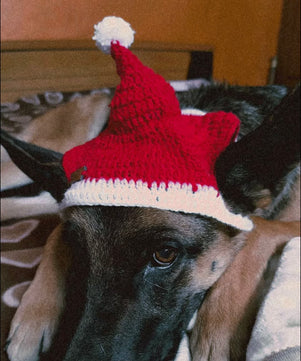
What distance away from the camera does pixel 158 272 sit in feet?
2.97

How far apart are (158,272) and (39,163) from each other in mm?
417

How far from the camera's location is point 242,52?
3.50ft

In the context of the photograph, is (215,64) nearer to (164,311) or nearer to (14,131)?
(164,311)

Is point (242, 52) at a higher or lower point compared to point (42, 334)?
higher

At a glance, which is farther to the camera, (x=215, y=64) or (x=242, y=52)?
(x=215, y=64)

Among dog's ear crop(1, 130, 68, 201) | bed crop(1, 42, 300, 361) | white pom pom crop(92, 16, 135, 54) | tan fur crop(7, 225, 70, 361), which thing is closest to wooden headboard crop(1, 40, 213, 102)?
bed crop(1, 42, 300, 361)

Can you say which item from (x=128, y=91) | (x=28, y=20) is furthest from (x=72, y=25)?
(x=128, y=91)

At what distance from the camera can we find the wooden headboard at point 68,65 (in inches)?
54.1

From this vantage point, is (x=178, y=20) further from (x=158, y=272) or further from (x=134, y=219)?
(x=158, y=272)

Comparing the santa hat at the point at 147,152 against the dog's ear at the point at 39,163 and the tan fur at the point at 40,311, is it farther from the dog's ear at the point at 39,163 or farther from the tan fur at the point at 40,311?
the tan fur at the point at 40,311

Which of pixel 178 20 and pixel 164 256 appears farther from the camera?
pixel 178 20

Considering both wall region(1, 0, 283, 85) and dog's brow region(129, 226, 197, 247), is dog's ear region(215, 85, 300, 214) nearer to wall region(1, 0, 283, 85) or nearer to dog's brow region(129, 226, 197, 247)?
dog's brow region(129, 226, 197, 247)

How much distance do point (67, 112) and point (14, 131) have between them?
0.93ft

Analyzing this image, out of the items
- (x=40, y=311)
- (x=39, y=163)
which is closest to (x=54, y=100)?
(x=39, y=163)
